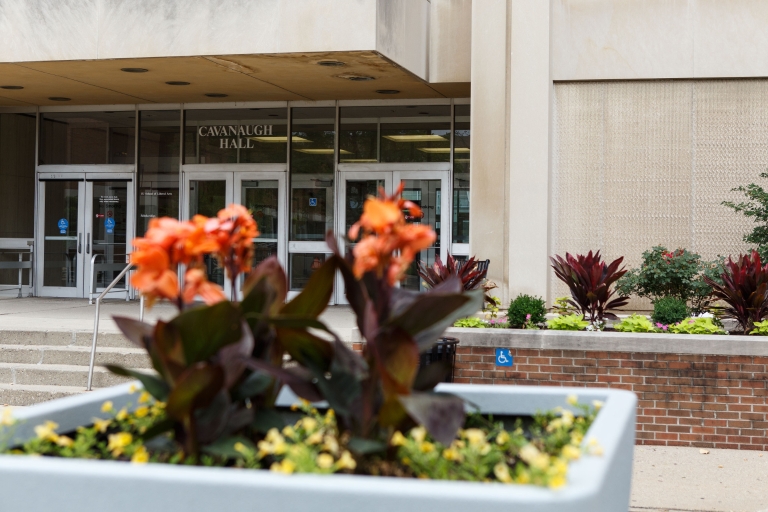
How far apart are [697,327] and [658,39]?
5.46 metres

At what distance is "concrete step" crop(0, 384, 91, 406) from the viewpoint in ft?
31.9

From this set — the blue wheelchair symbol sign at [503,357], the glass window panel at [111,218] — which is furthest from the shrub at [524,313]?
the glass window panel at [111,218]

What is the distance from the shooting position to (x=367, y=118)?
16.1m

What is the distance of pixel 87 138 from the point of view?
1753cm

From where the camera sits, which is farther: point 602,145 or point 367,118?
point 367,118

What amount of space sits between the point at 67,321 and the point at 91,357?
2527 mm

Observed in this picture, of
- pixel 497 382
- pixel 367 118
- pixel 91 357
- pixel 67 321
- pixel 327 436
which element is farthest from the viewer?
pixel 367 118

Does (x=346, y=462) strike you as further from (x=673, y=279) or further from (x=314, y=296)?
(x=673, y=279)

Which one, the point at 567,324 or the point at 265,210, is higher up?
the point at 265,210

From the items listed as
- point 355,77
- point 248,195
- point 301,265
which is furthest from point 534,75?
point 248,195

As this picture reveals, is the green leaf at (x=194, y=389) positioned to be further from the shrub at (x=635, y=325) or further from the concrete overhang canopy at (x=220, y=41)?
the concrete overhang canopy at (x=220, y=41)

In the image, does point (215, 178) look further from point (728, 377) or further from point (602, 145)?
point (728, 377)

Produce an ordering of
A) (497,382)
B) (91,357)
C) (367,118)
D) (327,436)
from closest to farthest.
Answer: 1. (327,436)
2. (497,382)
3. (91,357)
4. (367,118)

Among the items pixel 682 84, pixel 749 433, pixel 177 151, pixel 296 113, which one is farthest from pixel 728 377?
pixel 177 151
